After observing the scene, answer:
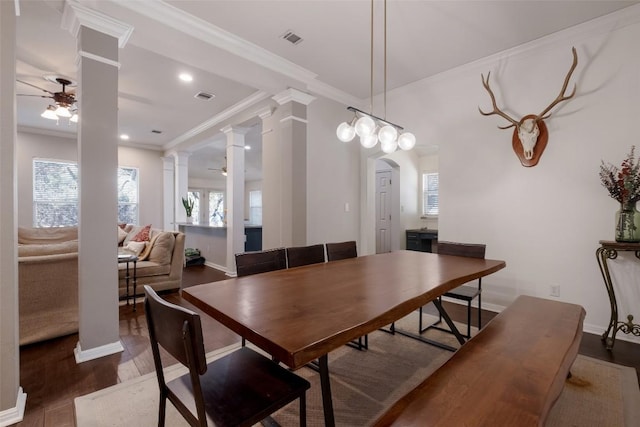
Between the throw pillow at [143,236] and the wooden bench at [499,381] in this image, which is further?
the throw pillow at [143,236]

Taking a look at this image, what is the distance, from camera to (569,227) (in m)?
2.85

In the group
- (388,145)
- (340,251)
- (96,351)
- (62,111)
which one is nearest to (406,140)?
(388,145)

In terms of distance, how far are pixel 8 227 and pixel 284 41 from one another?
265 cm

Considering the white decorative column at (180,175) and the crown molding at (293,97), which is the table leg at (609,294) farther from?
the white decorative column at (180,175)

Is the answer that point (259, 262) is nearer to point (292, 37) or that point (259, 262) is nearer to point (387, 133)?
point (387, 133)

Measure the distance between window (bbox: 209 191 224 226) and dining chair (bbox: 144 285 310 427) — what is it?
1087cm

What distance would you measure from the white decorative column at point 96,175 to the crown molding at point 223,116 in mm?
1937

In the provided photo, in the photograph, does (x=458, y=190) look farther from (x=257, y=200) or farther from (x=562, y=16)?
(x=257, y=200)

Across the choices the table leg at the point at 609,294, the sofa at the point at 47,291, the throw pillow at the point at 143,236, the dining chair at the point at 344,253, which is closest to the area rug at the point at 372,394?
the dining chair at the point at 344,253

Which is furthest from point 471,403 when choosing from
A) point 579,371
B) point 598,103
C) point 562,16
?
point 562,16

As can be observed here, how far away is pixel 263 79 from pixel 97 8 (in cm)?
157

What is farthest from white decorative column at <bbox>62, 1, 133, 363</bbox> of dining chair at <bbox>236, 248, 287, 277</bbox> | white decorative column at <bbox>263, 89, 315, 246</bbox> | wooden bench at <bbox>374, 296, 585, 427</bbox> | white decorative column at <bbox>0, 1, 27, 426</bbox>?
wooden bench at <bbox>374, 296, 585, 427</bbox>

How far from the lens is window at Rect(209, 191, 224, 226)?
11688mm

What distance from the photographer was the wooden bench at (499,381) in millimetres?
970
